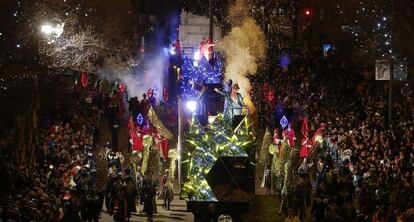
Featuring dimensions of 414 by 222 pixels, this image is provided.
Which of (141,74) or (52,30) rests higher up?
(141,74)

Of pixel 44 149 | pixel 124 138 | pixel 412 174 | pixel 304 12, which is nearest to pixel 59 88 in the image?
pixel 124 138

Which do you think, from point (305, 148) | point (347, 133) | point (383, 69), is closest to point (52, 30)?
point (305, 148)

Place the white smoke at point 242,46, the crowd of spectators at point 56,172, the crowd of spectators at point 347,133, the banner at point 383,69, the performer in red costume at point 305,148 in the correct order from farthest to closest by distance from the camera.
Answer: the white smoke at point 242,46 → the banner at point 383,69 → the performer in red costume at point 305,148 → the crowd of spectators at point 347,133 → the crowd of spectators at point 56,172

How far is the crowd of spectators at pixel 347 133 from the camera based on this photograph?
59.5 feet

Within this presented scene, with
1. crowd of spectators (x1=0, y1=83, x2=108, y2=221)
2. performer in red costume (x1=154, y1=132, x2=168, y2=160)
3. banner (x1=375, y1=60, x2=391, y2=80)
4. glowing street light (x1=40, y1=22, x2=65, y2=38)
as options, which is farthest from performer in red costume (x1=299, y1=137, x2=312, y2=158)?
glowing street light (x1=40, y1=22, x2=65, y2=38)

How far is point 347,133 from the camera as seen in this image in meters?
26.2

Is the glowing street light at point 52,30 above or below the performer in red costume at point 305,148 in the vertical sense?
above

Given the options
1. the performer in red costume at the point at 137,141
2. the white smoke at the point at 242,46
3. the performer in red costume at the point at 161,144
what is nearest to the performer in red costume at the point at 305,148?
the performer in red costume at the point at 161,144

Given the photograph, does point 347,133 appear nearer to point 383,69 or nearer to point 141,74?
point 383,69

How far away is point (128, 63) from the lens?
4288cm

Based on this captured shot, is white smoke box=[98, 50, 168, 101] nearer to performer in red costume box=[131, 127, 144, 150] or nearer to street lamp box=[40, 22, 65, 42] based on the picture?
street lamp box=[40, 22, 65, 42]

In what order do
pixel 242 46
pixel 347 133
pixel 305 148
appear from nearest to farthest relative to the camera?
pixel 305 148
pixel 347 133
pixel 242 46

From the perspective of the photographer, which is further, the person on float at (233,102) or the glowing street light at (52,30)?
the glowing street light at (52,30)

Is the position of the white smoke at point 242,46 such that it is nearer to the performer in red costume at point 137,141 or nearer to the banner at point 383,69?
the banner at point 383,69
